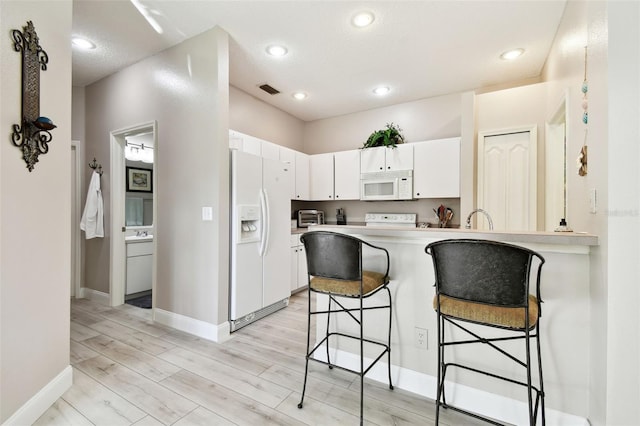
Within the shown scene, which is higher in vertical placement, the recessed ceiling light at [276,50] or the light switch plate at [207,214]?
the recessed ceiling light at [276,50]

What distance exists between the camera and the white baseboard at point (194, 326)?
2.69 metres

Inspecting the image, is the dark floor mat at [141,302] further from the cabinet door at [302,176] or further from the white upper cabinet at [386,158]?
the white upper cabinet at [386,158]

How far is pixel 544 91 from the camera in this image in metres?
3.04

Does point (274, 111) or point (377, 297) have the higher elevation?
point (274, 111)

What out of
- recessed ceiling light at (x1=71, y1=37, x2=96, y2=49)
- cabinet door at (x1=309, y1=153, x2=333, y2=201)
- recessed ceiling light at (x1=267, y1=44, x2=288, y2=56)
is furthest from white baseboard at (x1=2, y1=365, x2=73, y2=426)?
cabinet door at (x1=309, y1=153, x2=333, y2=201)

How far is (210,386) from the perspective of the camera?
1.99m

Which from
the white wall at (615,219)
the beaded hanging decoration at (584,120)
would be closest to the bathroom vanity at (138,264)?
the white wall at (615,219)

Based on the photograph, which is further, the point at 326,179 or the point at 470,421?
the point at 326,179

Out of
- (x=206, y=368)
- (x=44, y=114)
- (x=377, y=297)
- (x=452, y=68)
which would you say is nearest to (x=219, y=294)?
(x=206, y=368)

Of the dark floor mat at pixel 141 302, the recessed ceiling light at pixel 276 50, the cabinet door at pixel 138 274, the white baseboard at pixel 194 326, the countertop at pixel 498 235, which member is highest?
the recessed ceiling light at pixel 276 50

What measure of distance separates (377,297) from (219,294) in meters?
1.49

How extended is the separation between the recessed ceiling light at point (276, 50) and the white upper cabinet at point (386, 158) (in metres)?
1.91

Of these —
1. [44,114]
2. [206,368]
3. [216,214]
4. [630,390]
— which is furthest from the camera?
[216,214]

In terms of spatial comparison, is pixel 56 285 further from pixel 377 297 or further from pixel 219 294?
pixel 377 297
